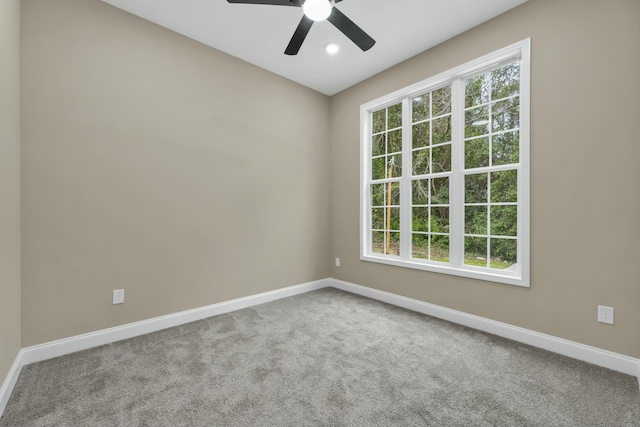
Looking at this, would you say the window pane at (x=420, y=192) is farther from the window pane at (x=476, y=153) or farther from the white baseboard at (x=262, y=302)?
the white baseboard at (x=262, y=302)

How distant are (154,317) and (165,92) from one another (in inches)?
84.8

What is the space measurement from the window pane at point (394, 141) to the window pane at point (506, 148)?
1.08m

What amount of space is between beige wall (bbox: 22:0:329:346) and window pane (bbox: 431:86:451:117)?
1793 millimetres

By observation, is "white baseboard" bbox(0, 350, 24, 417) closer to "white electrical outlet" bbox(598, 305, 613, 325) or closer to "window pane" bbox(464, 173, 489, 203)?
"window pane" bbox(464, 173, 489, 203)

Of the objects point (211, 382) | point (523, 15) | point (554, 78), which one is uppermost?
point (523, 15)

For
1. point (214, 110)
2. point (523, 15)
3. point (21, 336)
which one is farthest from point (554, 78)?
A: point (21, 336)

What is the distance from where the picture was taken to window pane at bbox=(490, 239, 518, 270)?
2.63 m

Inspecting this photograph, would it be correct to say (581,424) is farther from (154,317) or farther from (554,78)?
(154,317)

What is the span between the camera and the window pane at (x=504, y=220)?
8.61 feet

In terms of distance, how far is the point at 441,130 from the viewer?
124 inches

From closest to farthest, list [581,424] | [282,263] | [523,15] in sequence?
[581,424]
[523,15]
[282,263]

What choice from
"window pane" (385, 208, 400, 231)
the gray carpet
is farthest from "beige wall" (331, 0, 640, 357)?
"window pane" (385, 208, 400, 231)

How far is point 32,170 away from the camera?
214 cm

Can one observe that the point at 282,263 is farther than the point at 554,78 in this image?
Yes
